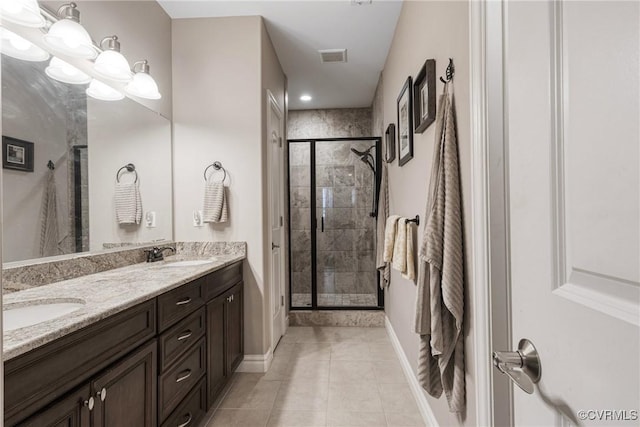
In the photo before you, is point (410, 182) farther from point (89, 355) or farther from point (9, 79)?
point (9, 79)

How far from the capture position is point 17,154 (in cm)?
127

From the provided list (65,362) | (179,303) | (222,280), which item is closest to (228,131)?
(222,280)

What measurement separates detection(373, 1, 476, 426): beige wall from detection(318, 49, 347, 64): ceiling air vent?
438 millimetres

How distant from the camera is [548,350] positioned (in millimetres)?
485

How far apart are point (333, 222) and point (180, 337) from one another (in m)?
2.44

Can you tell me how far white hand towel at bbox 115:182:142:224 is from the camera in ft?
6.27

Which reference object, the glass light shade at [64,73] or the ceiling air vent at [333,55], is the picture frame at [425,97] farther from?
the glass light shade at [64,73]

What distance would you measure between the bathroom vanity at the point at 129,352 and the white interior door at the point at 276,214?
64cm

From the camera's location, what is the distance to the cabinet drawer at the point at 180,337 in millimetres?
1325

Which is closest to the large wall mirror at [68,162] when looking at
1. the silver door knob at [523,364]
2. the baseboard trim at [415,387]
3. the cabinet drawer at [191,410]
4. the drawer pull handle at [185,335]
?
the drawer pull handle at [185,335]

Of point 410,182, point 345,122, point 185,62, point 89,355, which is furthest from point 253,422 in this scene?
point 345,122

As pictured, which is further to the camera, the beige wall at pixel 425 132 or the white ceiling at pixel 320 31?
the white ceiling at pixel 320 31

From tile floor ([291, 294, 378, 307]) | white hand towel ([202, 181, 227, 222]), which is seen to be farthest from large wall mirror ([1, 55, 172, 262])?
tile floor ([291, 294, 378, 307])

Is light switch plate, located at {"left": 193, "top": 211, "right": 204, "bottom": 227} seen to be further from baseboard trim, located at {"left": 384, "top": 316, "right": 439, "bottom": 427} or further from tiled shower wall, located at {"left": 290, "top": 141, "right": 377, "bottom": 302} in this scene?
baseboard trim, located at {"left": 384, "top": 316, "right": 439, "bottom": 427}
